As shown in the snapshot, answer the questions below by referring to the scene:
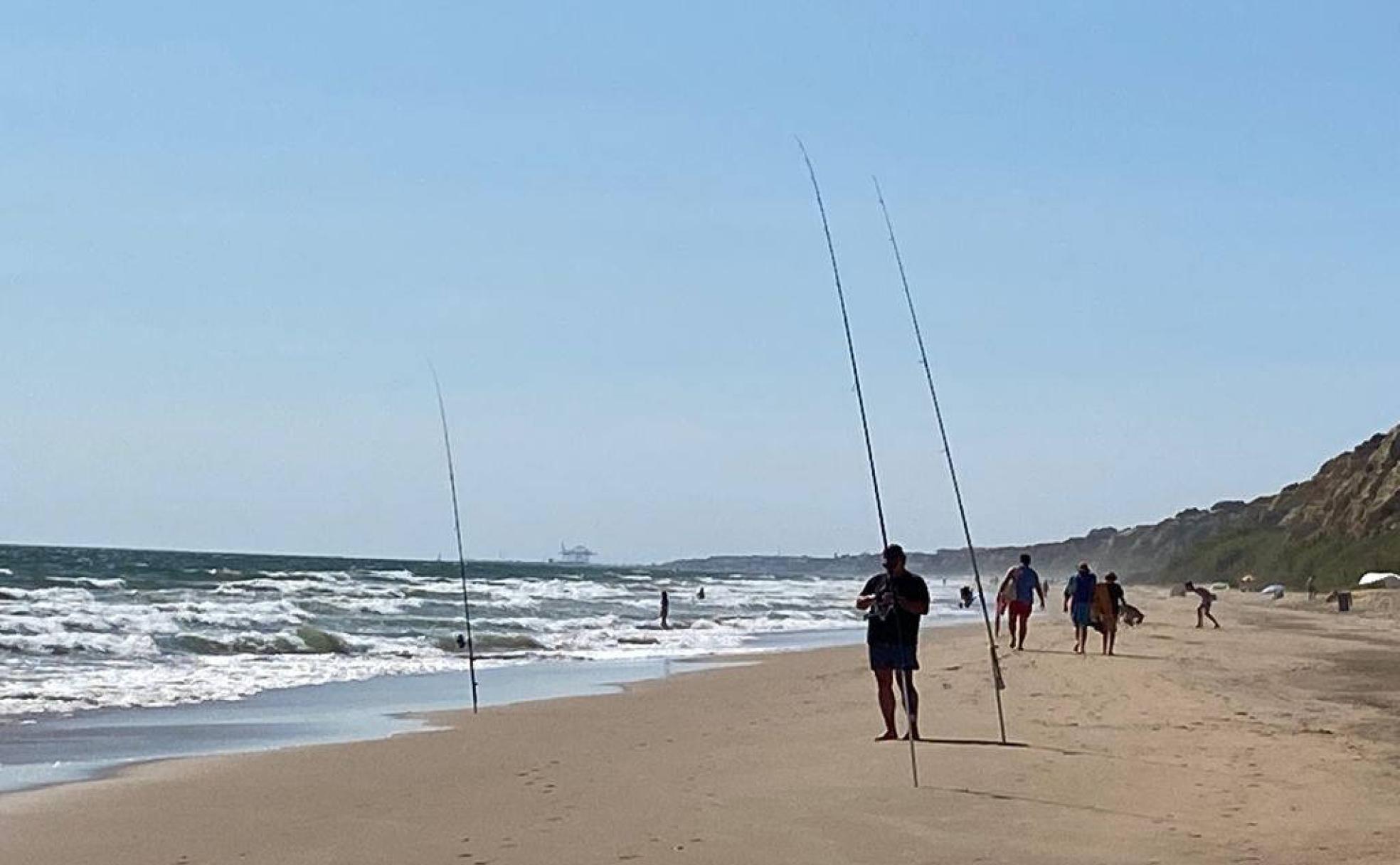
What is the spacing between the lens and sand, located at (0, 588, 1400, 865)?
747 centimetres

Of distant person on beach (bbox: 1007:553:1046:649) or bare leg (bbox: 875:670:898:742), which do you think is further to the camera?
distant person on beach (bbox: 1007:553:1046:649)

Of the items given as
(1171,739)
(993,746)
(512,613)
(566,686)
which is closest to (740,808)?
(993,746)

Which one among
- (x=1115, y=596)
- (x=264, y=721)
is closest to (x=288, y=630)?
(x=264, y=721)

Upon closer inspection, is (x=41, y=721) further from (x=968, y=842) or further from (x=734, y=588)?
(x=734, y=588)

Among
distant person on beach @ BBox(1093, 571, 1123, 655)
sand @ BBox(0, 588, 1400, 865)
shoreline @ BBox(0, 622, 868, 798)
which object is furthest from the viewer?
distant person on beach @ BBox(1093, 571, 1123, 655)

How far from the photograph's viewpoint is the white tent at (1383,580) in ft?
132

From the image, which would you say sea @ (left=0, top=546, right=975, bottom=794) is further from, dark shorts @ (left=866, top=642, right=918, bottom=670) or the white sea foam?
dark shorts @ (left=866, top=642, right=918, bottom=670)

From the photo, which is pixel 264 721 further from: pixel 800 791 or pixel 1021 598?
pixel 1021 598

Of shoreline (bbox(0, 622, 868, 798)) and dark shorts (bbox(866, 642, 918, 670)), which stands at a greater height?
dark shorts (bbox(866, 642, 918, 670))

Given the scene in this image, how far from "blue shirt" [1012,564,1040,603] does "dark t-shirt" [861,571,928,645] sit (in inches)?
402

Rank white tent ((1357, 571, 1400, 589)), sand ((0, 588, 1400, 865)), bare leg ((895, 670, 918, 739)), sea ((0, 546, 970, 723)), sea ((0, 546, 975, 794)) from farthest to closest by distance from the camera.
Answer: white tent ((1357, 571, 1400, 589)), sea ((0, 546, 970, 723)), sea ((0, 546, 975, 794)), bare leg ((895, 670, 918, 739)), sand ((0, 588, 1400, 865))

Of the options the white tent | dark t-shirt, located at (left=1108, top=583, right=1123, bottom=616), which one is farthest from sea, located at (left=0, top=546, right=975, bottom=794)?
the white tent

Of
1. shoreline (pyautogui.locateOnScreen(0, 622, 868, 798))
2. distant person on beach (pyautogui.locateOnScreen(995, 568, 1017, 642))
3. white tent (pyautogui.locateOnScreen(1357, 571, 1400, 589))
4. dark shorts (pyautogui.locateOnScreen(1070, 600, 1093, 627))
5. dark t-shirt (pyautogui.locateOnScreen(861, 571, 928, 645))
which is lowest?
white tent (pyautogui.locateOnScreen(1357, 571, 1400, 589))

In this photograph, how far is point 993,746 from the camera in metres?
10.5
